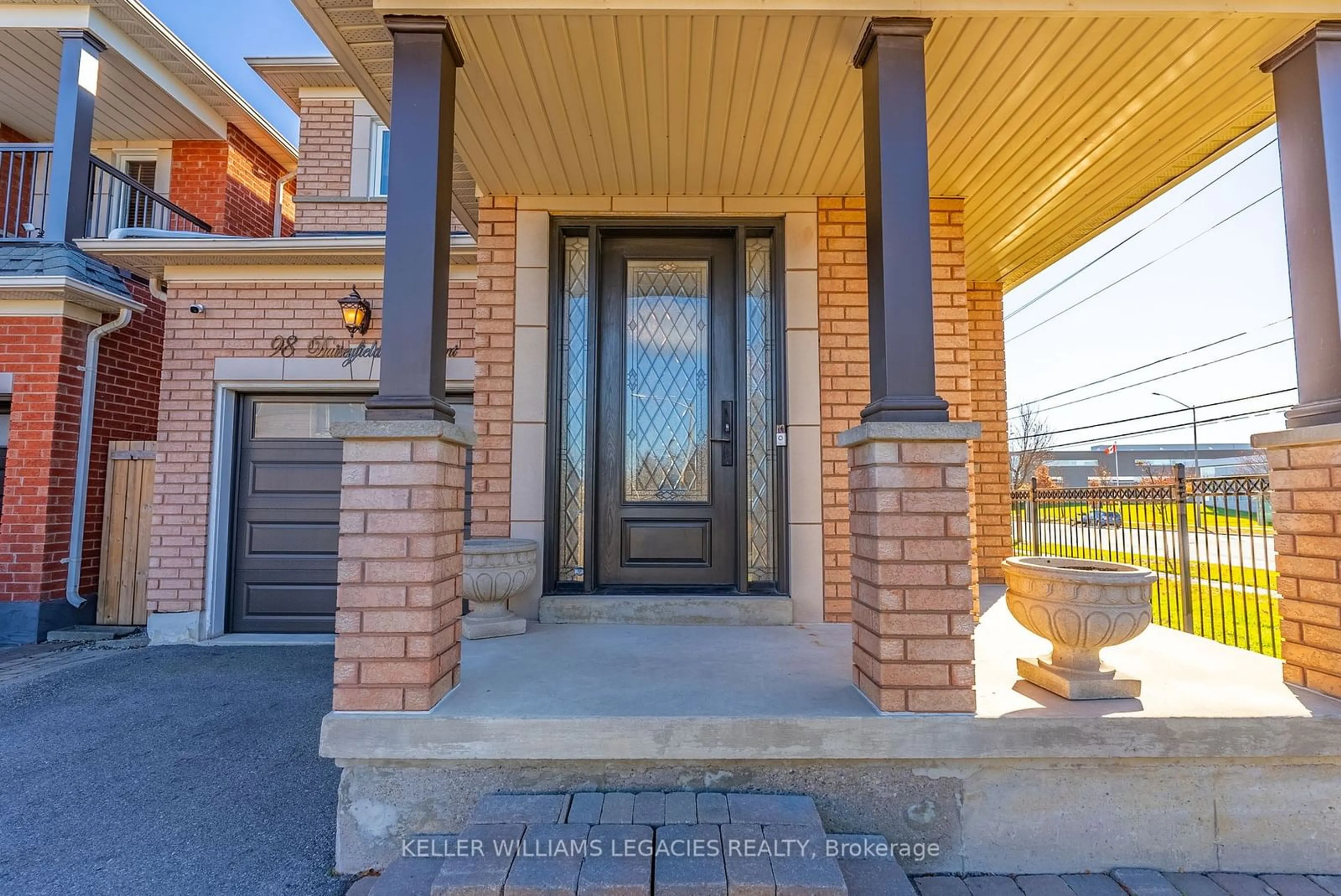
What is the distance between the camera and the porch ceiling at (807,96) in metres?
2.19

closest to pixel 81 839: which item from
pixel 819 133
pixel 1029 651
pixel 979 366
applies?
pixel 1029 651

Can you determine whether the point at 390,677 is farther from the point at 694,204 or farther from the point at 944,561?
the point at 694,204

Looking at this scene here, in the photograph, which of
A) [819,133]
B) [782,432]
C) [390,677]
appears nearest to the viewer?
[390,677]

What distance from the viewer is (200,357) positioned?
460 centimetres

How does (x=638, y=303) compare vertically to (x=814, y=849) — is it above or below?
above

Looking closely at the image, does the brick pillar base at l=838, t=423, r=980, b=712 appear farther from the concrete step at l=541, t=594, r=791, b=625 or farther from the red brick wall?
the red brick wall

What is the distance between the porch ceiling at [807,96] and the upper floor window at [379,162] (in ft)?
11.4

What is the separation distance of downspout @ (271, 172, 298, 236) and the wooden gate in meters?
3.16

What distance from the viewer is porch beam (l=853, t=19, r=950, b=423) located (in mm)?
1983

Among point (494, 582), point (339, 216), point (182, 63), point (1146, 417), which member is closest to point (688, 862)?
point (494, 582)

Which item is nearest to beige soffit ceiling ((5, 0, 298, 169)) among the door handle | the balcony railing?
the balcony railing

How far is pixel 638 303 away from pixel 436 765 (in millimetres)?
2481

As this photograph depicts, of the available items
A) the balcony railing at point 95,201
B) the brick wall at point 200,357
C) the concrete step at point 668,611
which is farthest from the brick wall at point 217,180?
the concrete step at point 668,611

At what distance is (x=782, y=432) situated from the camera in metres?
3.33
